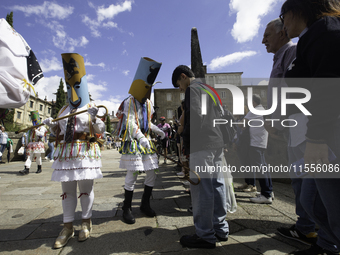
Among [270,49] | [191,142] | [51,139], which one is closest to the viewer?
[191,142]

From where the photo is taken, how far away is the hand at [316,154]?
1062 millimetres

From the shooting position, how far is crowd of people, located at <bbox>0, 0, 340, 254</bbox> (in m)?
1.05

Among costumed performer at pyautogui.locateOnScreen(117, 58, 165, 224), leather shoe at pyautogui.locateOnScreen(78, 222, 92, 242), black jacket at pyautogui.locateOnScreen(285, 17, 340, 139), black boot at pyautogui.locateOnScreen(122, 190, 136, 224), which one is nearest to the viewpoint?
black jacket at pyautogui.locateOnScreen(285, 17, 340, 139)

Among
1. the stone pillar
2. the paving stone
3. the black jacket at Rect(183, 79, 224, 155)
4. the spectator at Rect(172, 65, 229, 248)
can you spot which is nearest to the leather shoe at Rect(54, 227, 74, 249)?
the spectator at Rect(172, 65, 229, 248)

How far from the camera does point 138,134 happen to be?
2.60m

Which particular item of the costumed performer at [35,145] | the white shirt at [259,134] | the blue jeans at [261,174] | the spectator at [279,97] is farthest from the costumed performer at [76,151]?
the costumed performer at [35,145]

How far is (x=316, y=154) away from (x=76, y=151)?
217 cm

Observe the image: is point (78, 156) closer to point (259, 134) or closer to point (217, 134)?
point (217, 134)

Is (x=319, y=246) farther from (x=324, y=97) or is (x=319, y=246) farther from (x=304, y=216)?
(x=324, y=97)

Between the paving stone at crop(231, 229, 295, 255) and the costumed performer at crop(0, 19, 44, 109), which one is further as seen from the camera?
the paving stone at crop(231, 229, 295, 255)

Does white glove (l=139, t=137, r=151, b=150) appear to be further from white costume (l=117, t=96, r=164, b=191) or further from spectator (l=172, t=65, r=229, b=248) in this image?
spectator (l=172, t=65, r=229, b=248)

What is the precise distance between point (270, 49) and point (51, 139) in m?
2.84

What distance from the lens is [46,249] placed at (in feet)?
6.26

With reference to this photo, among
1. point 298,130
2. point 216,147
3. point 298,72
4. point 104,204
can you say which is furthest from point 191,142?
point 104,204
